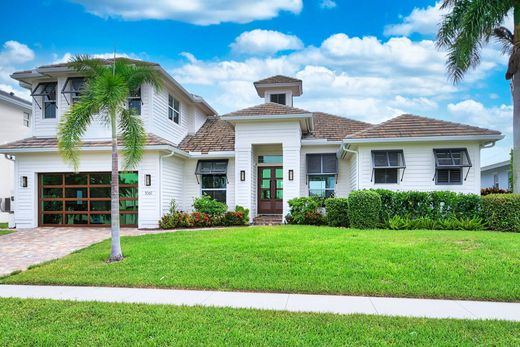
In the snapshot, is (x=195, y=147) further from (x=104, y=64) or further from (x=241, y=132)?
(x=104, y=64)

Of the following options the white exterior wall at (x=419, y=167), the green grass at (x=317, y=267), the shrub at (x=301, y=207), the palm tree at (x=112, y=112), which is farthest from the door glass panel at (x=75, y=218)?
the white exterior wall at (x=419, y=167)

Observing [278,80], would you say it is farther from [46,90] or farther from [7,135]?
[7,135]

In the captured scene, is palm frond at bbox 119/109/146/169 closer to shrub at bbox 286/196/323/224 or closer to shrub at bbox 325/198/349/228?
shrub at bbox 286/196/323/224

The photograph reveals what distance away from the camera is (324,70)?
2170 centimetres

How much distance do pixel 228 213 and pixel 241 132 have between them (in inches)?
148

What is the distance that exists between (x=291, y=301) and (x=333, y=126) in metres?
13.9

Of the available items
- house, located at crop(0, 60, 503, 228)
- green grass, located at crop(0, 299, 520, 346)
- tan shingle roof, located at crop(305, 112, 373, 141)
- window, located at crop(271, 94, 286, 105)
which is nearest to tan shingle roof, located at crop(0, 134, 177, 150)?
house, located at crop(0, 60, 503, 228)

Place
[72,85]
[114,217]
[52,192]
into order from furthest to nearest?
[52,192]
[72,85]
[114,217]

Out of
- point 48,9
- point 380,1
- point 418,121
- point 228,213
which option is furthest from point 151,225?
point 380,1

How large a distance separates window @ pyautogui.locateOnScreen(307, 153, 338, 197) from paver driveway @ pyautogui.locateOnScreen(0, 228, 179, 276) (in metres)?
7.99

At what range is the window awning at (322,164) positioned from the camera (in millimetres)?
15992

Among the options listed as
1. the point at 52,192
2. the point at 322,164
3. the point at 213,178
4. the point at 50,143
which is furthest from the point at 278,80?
the point at 52,192

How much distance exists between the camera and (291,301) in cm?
Answer: 546

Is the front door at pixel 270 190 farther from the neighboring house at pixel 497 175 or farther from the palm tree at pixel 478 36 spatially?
the neighboring house at pixel 497 175
